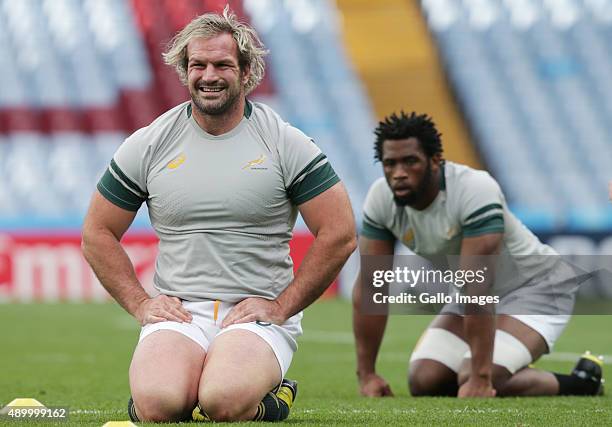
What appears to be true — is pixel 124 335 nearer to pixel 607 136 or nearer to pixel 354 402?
pixel 354 402

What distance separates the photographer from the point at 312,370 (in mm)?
8742

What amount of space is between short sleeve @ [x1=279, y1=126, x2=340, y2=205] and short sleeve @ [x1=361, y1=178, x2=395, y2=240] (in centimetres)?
164

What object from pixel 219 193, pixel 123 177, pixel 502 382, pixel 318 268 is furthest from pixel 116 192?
pixel 502 382

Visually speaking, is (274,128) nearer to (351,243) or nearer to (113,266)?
(351,243)

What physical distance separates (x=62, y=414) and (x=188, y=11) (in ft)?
60.5

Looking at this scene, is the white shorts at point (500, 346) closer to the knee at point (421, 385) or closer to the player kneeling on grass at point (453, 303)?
the player kneeling on grass at point (453, 303)

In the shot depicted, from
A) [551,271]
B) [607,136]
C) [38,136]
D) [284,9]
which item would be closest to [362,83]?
[284,9]

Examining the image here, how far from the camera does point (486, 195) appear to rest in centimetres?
648

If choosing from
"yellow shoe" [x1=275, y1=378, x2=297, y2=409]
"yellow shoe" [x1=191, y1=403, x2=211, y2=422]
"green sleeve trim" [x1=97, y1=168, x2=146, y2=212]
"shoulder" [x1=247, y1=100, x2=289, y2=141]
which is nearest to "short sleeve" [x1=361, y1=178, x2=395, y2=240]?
"shoulder" [x1=247, y1=100, x2=289, y2=141]

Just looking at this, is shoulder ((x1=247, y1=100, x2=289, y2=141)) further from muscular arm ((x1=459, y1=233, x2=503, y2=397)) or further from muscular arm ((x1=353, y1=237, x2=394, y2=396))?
muscular arm ((x1=353, y1=237, x2=394, y2=396))

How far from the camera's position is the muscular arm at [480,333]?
21.1 feet

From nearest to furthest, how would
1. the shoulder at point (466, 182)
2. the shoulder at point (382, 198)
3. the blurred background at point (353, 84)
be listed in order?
1. the shoulder at point (466, 182)
2. the shoulder at point (382, 198)
3. the blurred background at point (353, 84)

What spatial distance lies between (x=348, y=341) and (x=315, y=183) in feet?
21.3

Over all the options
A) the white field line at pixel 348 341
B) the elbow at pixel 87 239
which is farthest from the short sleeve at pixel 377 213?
the white field line at pixel 348 341
